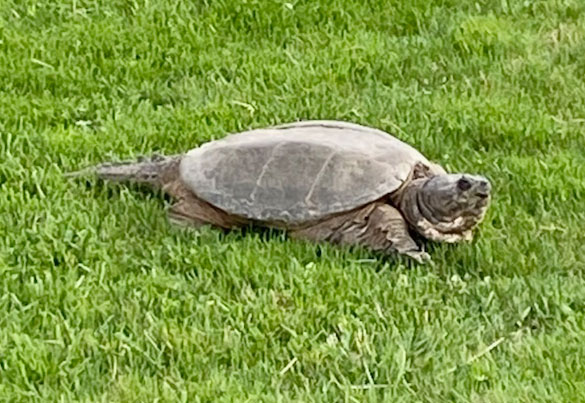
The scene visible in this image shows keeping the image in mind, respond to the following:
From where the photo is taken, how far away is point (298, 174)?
3830 mm

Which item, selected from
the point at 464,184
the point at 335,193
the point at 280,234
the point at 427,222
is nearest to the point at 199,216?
the point at 280,234

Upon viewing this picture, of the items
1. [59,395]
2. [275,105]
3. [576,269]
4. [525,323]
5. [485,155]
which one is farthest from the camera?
[275,105]

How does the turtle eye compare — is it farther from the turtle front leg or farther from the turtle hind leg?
the turtle hind leg

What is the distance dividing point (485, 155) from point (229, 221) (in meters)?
1.19

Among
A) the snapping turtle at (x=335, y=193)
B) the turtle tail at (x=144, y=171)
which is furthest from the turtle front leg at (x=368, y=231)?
the turtle tail at (x=144, y=171)

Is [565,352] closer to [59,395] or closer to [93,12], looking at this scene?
[59,395]

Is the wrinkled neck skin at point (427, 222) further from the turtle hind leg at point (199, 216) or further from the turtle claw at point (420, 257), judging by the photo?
the turtle hind leg at point (199, 216)

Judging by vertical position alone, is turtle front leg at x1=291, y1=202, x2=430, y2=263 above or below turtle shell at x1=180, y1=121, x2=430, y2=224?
below

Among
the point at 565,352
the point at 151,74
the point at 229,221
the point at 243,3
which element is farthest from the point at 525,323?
the point at 243,3

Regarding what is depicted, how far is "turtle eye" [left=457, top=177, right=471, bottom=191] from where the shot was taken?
3754 mm

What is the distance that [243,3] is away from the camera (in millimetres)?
5953

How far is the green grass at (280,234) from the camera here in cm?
312

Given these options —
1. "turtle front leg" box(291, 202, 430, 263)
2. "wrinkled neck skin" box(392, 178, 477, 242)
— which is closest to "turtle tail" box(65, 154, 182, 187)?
"turtle front leg" box(291, 202, 430, 263)

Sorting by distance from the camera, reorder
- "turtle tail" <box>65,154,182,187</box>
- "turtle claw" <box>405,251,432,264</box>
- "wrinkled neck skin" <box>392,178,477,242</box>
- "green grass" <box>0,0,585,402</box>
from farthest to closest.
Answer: "turtle tail" <box>65,154,182,187</box>, "wrinkled neck skin" <box>392,178,477,242</box>, "turtle claw" <box>405,251,432,264</box>, "green grass" <box>0,0,585,402</box>
